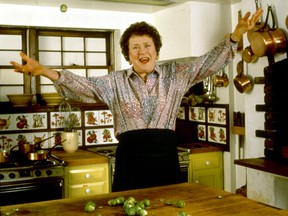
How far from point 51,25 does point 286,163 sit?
3057 millimetres

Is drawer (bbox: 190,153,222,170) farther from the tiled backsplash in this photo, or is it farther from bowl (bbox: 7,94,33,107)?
bowl (bbox: 7,94,33,107)

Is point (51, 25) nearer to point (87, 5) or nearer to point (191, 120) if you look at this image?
point (87, 5)

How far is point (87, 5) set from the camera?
479 centimetres

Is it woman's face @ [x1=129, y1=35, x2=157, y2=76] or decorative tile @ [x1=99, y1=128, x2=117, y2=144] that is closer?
woman's face @ [x1=129, y1=35, x2=157, y2=76]

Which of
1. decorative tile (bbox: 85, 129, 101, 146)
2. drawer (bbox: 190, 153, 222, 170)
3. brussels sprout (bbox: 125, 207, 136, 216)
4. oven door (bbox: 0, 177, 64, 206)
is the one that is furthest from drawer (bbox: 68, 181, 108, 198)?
brussels sprout (bbox: 125, 207, 136, 216)

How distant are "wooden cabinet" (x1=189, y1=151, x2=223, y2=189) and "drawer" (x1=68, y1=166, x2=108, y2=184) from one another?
104 centimetres

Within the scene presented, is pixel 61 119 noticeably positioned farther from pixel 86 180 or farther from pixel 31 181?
pixel 31 181

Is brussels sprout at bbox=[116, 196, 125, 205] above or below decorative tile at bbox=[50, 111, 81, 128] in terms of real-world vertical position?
below

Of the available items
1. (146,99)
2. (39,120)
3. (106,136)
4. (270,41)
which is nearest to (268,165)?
(270,41)

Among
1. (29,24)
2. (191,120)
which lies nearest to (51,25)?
(29,24)

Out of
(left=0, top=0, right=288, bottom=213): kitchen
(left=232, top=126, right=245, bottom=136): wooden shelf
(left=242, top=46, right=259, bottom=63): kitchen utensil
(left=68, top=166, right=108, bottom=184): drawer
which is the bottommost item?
(left=68, top=166, right=108, bottom=184): drawer

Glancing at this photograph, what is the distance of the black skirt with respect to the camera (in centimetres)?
255

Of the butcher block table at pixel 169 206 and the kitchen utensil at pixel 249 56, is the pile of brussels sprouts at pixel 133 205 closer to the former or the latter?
the butcher block table at pixel 169 206

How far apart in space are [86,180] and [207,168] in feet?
4.78
